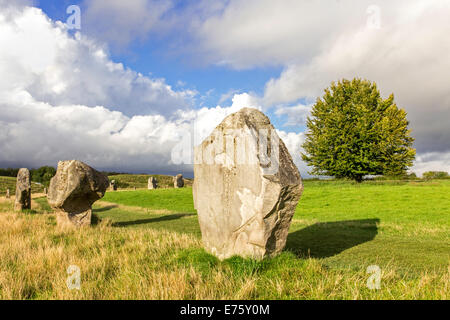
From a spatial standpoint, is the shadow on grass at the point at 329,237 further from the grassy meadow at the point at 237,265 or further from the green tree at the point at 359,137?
the green tree at the point at 359,137

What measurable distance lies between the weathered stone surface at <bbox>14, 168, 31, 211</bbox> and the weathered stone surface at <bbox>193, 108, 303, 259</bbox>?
1707cm

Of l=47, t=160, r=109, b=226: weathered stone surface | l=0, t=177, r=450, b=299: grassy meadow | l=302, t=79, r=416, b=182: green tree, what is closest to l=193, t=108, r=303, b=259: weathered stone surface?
l=0, t=177, r=450, b=299: grassy meadow

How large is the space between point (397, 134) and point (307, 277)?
3357 cm

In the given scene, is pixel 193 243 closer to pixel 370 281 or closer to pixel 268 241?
pixel 268 241

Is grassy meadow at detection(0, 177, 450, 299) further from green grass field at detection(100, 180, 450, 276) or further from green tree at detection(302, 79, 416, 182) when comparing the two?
green tree at detection(302, 79, 416, 182)

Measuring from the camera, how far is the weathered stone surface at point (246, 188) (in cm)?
603

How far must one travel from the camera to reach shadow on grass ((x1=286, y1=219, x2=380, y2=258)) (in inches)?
330

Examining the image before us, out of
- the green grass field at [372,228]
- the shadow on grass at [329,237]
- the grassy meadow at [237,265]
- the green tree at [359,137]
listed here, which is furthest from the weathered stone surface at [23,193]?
the green tree at [359,137]

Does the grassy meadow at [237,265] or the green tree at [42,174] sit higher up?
the green tree at [42,174]

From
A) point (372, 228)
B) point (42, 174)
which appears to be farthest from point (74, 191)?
point (42, 174)

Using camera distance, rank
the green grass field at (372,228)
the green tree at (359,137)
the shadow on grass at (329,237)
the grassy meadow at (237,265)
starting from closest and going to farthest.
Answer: the grassy meadow at (237,265)
the green grass field at (372,228)
the shadow on grass at (329,237)
the green tree at (359,137)

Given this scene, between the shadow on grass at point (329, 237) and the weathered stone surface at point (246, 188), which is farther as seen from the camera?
the shadow on grass at point (329, 237)

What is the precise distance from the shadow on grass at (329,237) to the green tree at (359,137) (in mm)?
20890

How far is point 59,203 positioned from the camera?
12.9 meters
